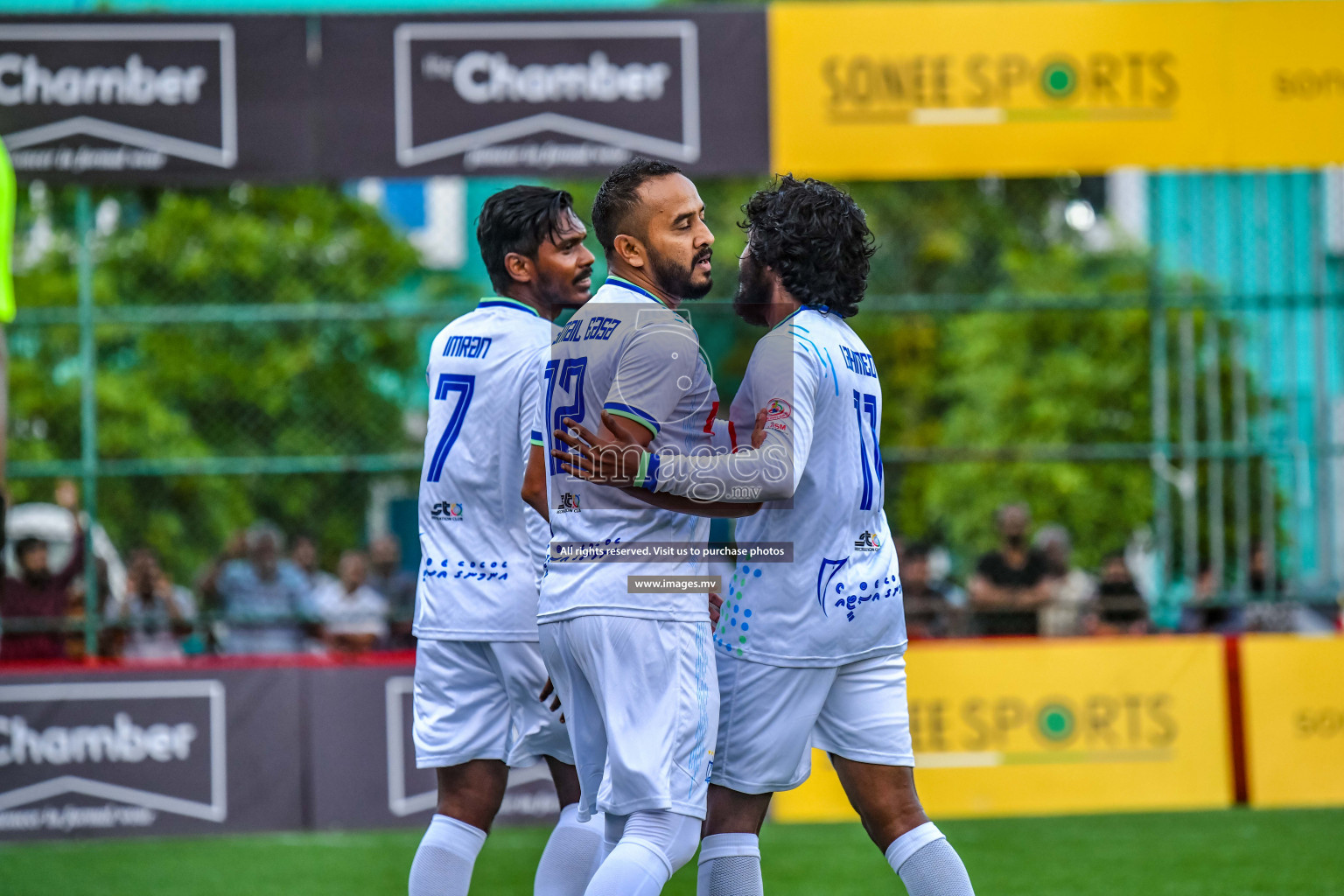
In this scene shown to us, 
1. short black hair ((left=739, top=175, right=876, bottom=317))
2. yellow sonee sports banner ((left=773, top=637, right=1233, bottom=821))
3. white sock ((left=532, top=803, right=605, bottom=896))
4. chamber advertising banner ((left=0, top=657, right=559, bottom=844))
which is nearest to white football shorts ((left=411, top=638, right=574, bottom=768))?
white sock ((left=532, top=803, right=605, bottom=896))

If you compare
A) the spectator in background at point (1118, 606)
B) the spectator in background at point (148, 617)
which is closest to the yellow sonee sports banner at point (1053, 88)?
the spectator in background at point (1118, 606)

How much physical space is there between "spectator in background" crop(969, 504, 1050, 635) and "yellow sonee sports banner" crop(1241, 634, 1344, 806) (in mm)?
1327

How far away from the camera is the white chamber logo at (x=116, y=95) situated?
7883 millimetres

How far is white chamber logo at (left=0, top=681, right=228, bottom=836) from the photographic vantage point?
26.6ft

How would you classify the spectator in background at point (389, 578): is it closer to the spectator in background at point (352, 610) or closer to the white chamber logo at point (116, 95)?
the spectator in background at point (352, 610)

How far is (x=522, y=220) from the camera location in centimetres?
443

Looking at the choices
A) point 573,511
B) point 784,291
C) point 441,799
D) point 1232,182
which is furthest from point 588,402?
point 1232,182

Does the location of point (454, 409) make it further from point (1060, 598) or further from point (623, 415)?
point (1060, 598)

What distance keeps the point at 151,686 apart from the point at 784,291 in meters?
5.68

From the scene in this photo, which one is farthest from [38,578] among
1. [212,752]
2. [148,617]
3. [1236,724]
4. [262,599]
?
[1236,724]

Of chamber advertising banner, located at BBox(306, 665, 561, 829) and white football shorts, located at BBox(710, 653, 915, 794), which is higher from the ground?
white football shorts, located at BBox(710, 653, 915, 794)

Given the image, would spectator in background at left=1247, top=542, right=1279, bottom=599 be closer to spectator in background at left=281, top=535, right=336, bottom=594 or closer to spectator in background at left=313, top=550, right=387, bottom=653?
spectator in background at left=313, top=550, right=387, bottom=653

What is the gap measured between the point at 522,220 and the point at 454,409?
0.60 metres

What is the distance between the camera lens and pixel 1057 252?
2047cm
